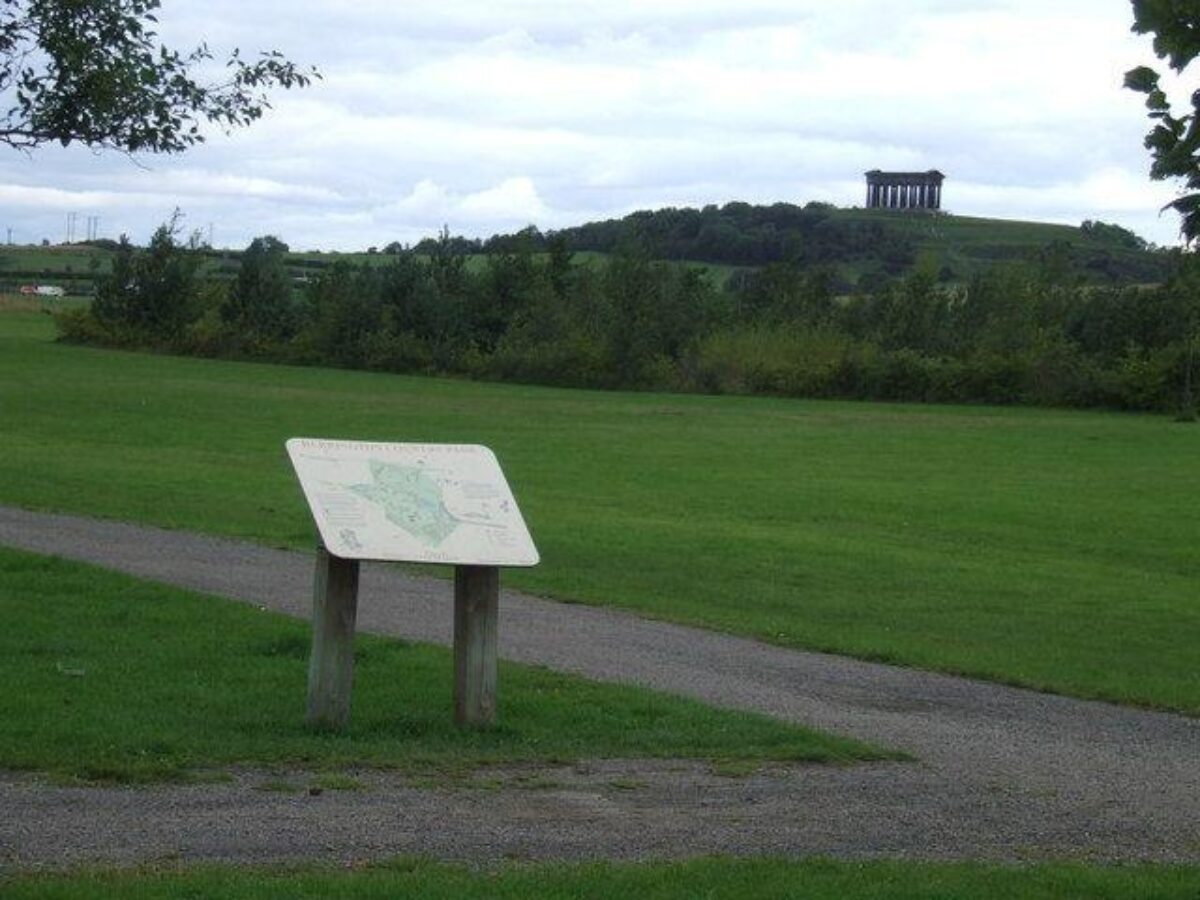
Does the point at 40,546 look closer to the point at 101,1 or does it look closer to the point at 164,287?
the point at 101,1

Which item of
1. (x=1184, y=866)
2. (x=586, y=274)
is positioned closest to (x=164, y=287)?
(x=586, y=274)

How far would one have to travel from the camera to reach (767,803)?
9664mm

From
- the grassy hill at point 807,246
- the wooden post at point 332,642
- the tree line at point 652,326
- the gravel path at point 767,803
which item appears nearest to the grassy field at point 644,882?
the gravel path at point 767,803

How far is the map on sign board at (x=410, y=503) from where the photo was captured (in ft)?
35.3

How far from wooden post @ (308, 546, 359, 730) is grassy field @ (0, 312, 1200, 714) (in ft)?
20.2

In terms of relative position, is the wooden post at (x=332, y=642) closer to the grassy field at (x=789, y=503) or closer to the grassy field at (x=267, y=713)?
the grassy field at (x=267, y=713)

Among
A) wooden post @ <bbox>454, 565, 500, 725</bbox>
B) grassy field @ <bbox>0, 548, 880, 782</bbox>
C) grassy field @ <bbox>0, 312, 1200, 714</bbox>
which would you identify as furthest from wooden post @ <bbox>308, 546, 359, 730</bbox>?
grassy field @ <bbox>0, 312, 1200, 714</bbox>

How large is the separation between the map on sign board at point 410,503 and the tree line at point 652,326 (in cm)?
7283

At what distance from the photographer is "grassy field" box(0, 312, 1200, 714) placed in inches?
755

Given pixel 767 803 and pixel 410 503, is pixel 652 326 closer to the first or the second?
pixel 410 503

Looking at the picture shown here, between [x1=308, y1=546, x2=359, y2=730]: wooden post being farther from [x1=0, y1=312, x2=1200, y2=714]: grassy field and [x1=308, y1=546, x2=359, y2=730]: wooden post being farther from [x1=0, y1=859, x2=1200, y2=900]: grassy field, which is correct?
[x1=0, y1=312, x2=1200, y2=714]: grassy field

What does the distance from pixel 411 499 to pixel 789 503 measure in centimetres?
2358

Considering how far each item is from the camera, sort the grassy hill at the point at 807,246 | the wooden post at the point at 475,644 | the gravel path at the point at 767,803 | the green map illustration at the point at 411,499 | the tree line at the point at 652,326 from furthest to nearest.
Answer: the grassy hill at the point at 807,246 < the tree line at the point at 652,326 < the wooden post at the point at 475,644 < the green map illustration at the point at 411,499 < the gravel path at the point at 767,803

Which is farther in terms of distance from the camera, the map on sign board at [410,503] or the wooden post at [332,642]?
the wooden post at [332,642]
